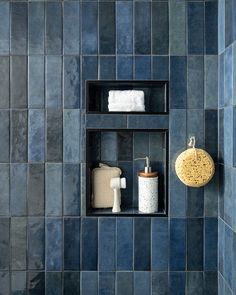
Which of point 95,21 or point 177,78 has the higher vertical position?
point 95,21

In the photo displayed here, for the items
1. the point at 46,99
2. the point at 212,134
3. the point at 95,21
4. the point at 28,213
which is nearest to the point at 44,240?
the point at 28,213

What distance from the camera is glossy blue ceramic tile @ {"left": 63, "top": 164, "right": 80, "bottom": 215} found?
157cm

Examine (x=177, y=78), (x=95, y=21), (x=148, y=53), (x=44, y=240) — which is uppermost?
(x=95, y=21)

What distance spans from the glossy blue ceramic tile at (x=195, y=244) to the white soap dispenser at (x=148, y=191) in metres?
0.19

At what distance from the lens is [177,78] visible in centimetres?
156

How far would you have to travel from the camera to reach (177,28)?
5.13ft

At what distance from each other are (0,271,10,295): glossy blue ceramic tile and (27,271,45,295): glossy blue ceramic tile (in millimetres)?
102

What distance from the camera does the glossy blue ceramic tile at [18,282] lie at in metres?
1.57

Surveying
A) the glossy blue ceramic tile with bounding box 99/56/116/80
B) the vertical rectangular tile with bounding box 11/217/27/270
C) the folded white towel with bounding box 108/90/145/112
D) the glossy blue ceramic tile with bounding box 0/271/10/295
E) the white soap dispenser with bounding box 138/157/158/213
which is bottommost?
the glossy blue ceramic tile with bounding box 0/271/10/295

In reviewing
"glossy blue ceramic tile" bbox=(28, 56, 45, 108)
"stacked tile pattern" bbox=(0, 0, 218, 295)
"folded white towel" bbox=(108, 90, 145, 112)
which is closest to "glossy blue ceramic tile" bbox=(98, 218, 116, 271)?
"stacked tile pattern" bbox=(0, 0, 218, 295)

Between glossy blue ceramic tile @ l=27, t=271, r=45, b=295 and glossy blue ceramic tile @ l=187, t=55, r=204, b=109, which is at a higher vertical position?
glossy blue ceramic tile @ l=187, t=55, r=204, b=109

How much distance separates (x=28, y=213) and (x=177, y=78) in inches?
36.7

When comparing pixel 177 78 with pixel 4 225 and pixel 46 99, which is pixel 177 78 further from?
pixel 4 225

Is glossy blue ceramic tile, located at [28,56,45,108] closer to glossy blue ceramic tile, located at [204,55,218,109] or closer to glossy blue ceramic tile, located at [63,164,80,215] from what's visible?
glossy blue ceramic tile, located at [63,164,80,215]
